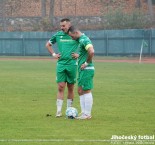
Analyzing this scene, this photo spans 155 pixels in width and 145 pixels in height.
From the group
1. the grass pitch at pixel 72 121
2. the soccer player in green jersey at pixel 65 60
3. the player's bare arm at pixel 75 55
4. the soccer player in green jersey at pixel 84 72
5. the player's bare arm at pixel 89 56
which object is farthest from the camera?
the soccer player in green jersey at pixel 65 60

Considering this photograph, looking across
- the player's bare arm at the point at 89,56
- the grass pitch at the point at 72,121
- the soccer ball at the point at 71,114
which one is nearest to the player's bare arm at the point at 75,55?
the player's bare arm at the point at 89,56

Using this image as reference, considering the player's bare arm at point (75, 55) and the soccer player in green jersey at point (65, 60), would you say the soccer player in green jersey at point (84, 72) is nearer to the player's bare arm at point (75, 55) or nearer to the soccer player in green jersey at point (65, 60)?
the player's bare arm at point (75, 55)

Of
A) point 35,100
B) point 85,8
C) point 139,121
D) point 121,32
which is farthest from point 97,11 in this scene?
point 139,121

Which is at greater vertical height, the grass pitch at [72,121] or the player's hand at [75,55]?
the player's hand at [75,55]

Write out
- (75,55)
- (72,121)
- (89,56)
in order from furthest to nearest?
(75,55) < (89,56) < (72,121)

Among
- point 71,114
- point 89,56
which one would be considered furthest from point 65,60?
point 71,114

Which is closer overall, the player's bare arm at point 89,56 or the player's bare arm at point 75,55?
the player's bare arm at point 89,56

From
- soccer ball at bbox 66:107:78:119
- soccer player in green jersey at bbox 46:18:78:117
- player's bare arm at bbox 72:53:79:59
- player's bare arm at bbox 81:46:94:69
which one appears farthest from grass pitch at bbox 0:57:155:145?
player's bare arm at bbox 72:53:79:59

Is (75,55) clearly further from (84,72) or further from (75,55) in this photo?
(84,72)

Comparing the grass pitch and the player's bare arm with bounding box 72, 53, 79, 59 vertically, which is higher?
the player's bare arm with bounding box 72, 53, 79, 59

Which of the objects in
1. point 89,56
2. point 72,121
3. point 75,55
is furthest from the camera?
point 75,55

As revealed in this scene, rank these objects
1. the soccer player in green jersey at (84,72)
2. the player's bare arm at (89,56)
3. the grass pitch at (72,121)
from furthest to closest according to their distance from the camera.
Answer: the soccer player in green jersey at (84,72), the player's bare arm at (89,56), the grass pitch at (72,121)

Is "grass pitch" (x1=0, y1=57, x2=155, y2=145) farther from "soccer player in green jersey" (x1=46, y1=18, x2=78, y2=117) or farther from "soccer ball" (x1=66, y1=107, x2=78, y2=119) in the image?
"soccer player in green jersey" (x1=46, y1=18, x2=78, y2=117)

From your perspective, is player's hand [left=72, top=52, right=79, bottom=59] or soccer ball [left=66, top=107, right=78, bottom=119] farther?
player's hand [left=72, top=52, right=79, bottom=59]
